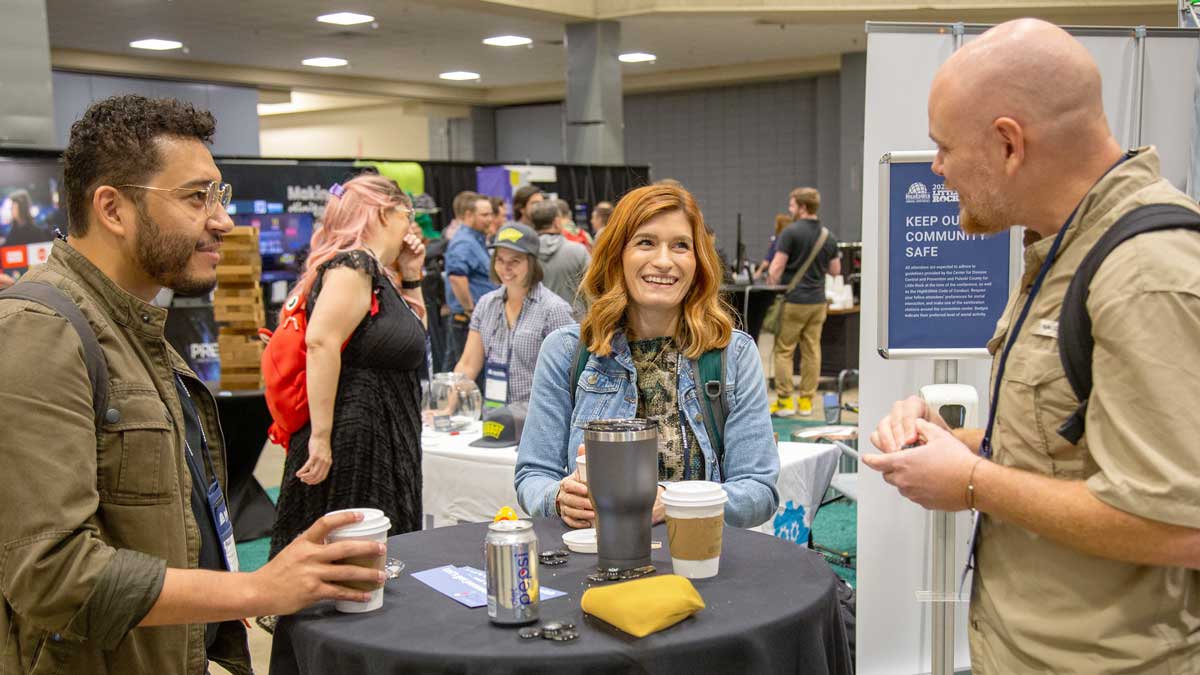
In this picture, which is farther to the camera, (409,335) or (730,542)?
(409,335)

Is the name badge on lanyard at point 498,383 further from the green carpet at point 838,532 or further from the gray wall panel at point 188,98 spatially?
the gray wall panel at point 188,98

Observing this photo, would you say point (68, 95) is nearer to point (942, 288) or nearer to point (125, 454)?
point (942, 288)

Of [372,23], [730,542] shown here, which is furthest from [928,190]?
Result: [372,23]

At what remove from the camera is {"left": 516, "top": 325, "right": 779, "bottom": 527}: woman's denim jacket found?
7.42 ft

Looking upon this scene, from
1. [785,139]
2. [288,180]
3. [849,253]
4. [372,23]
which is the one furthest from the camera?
[785,139]

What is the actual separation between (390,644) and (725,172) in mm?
18035

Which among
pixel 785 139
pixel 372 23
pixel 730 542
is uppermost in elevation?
pixel 372 23

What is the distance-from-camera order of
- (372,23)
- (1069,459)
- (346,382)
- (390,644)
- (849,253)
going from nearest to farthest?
1. (1069,459)
2. (390,644)
3. (346,382)
4. (849,253)
5. (372,23)

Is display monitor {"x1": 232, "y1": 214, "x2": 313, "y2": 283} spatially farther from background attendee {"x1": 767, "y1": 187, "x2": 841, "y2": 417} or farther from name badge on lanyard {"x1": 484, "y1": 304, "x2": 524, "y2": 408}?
name badge on lanyard {"x1": 484, "y1": 304, "x2": 524, "y2": 408}

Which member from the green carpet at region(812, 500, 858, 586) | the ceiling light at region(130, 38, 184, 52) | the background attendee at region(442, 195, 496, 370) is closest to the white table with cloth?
the green carpet at region(812, 500, 858, 586)

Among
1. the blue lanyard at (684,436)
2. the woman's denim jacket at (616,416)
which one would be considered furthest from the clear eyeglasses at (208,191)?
the blue lanyard at (684,436)

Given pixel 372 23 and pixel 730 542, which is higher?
pixel 372 23

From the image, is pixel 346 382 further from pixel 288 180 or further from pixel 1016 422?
pixel 288 180

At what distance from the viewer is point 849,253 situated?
37.6ft
